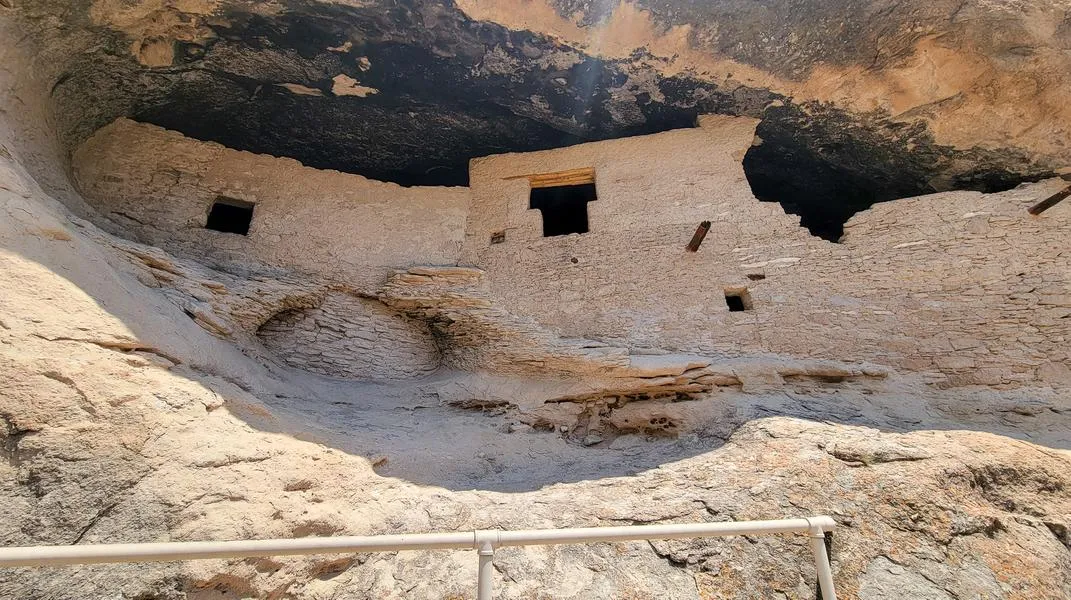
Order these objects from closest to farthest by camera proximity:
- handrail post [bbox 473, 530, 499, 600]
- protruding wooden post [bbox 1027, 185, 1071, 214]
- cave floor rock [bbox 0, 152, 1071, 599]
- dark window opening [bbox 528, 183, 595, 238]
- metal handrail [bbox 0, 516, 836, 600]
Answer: metal handrail [bbox 0, 516, 836, 600] < handrail post [bbox 473, 530, 499, 600] < cave floor rock [bbox 0, 152, 1071, 599] < protruding wooden post [bbox 1027, 185, 1071, 214] < dark window opening [bbox 528, 183, 595, 238]

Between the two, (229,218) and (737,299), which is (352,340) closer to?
(229,218)

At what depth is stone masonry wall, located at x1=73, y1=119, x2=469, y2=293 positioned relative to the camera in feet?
21.2

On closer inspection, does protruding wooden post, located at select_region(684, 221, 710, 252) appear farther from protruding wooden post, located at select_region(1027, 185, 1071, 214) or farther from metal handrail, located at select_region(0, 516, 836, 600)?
metal handrail, located at select_region(0, 516, 836, 600)

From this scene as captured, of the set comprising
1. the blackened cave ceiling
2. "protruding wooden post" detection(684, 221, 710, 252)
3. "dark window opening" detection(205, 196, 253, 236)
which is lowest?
"protruding wooden post" detection(684, 221, 710, 252)

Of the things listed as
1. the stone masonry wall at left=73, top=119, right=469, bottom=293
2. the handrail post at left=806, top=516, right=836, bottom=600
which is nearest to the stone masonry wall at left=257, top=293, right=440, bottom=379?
the stone masonry wall at left=73, top=119, right=469, bottom=293

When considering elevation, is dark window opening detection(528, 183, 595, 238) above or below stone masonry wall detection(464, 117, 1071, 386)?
above

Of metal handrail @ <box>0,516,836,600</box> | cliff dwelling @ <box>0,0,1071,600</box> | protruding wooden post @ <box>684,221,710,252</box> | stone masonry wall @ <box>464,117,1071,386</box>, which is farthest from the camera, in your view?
protruding wooden post @ <box>684,221,710,252</box>

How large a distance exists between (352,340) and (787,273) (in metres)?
4.87

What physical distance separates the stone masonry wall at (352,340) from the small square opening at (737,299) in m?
3.40

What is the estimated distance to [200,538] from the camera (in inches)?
107

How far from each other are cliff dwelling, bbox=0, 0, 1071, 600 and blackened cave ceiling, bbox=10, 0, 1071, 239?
4cm

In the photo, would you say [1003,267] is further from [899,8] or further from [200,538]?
[200,538]

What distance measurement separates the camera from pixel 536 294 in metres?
6.62

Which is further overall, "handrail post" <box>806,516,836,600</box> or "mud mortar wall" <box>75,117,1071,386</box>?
"mud mortar wall" <box>75,117,1071,386</box>
